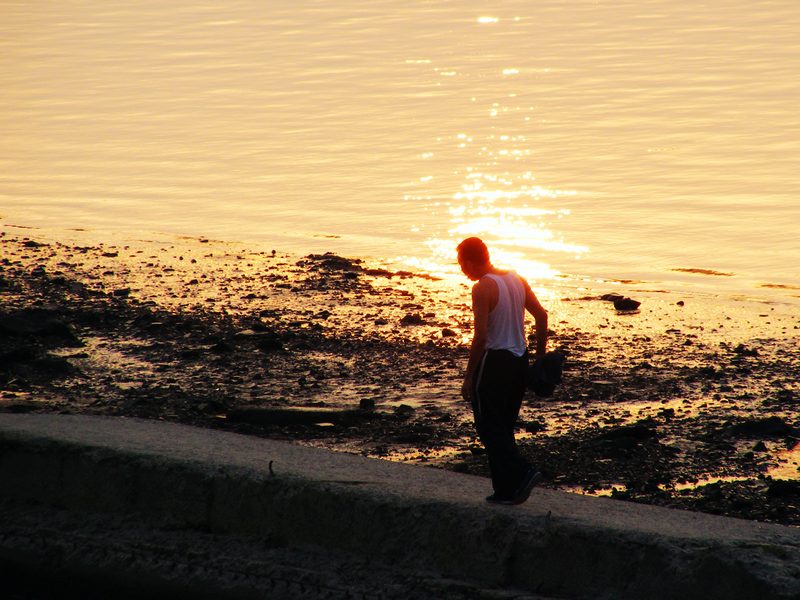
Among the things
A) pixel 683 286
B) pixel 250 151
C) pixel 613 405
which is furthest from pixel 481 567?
pixel 250 151

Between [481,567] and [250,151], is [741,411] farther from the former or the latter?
[250,151]

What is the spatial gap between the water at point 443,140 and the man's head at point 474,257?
20.2 feet

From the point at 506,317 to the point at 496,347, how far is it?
16cm

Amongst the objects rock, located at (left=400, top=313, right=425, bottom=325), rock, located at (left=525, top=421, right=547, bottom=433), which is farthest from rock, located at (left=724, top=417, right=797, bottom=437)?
rock, located at (left=400, top=313, right=425, bottom=325)

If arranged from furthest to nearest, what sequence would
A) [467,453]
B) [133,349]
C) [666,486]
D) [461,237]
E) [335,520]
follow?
[461,237] → [133,349] → [467,453] → [666,486] → [335,520]

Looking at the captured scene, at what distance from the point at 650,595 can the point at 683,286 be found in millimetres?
6527

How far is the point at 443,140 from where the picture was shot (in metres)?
20.1

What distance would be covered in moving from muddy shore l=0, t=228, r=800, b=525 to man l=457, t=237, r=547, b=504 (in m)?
1.31

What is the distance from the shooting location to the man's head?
7238 mm

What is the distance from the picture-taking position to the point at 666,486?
854 centimetres

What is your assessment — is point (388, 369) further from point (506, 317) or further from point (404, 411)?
point (506, 317)

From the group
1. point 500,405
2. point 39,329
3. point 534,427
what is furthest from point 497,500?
point 39,329

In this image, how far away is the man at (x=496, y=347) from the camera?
7266 mm

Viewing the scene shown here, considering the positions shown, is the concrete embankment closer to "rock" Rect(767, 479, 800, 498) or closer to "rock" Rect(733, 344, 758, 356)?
"rock" Rect(767, 479, 800, 498)
